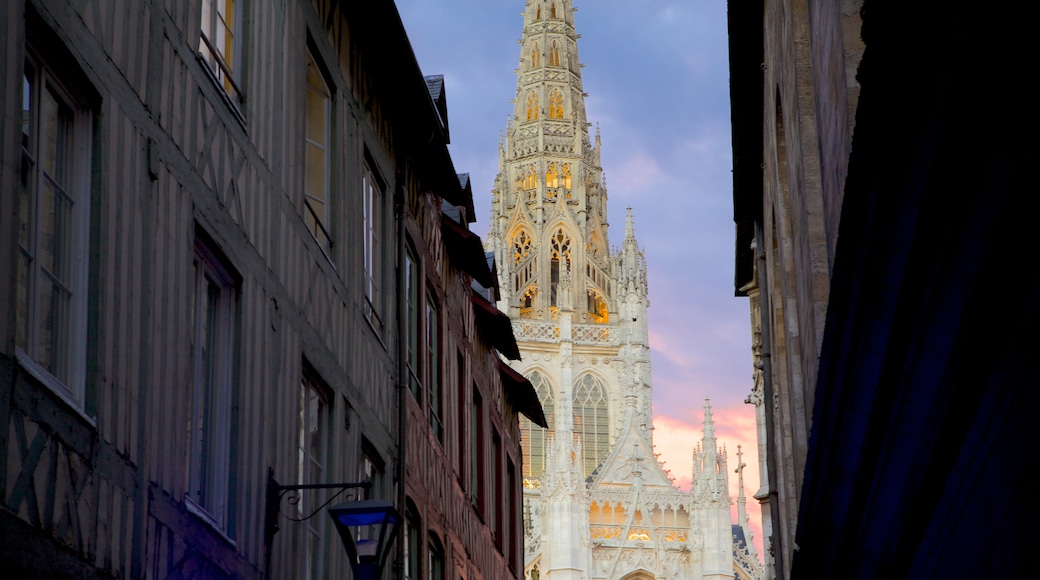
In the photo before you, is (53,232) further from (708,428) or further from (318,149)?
(708,428)

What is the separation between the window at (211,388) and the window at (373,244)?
4541 mm

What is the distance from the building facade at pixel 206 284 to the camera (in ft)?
21.8

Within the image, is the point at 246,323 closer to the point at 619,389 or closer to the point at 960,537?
the point at 960,537

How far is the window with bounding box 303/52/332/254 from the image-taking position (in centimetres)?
1245

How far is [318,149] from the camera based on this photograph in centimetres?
1262

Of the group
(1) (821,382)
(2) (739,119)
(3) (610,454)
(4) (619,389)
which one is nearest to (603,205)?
(4) (619,389)

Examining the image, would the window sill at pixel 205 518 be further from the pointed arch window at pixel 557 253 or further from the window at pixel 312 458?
the pointed arch window at pixel 557 253

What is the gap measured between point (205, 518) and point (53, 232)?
7.94ft

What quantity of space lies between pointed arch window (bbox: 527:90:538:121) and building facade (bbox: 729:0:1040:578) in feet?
271

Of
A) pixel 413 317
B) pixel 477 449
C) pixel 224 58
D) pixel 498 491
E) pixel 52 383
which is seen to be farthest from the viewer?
pixel 498 491

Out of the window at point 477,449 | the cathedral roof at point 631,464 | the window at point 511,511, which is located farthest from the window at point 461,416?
the cathedral roof at point 631,464

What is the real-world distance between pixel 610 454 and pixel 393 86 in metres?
55.4

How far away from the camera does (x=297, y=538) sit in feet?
35.7

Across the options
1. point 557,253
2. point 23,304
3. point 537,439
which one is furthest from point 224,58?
point 557,253
